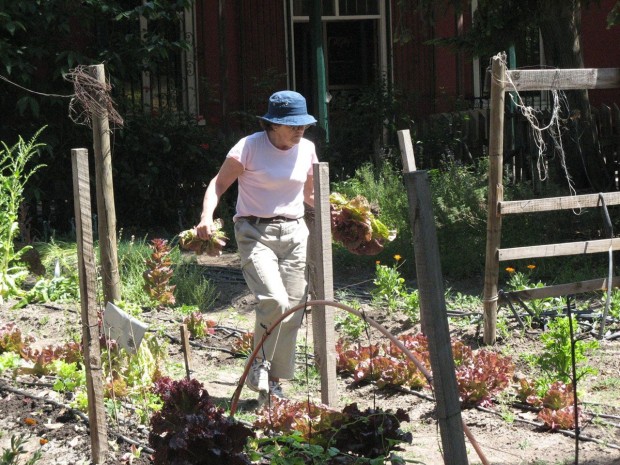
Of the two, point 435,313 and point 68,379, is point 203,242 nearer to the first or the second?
point 68,379

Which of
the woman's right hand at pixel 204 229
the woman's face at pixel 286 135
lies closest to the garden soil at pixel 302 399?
the woman's right hand at pixel 204 229

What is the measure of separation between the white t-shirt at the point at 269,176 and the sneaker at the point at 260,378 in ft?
2.57

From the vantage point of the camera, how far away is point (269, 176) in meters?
5.13

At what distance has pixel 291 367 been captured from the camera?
17.2 feet

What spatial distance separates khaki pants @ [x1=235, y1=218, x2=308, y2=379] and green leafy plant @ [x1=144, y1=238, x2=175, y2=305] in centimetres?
215

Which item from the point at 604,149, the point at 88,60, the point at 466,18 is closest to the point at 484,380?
the point at 604,149

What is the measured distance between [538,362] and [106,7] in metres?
7.33

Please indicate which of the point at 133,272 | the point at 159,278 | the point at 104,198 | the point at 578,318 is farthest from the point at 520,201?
the point at 133,272

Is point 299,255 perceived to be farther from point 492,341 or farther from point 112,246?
point 492,341

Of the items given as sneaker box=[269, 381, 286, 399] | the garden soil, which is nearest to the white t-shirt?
the garden soil

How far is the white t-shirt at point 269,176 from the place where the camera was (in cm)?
513

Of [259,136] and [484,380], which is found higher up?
[259,136]

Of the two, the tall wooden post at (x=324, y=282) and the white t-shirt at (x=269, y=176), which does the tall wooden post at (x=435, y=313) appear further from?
the white t-shirt at (x=269, y=176)

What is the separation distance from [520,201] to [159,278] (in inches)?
110
